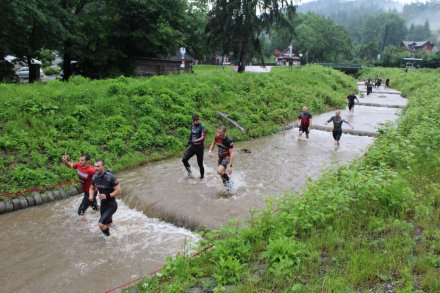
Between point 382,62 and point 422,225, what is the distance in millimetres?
91820

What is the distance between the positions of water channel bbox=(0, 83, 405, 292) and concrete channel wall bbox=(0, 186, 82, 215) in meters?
0.20

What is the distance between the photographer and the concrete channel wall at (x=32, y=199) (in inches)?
387

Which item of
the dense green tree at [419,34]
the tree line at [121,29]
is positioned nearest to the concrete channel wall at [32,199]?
the tree line at [121,29]

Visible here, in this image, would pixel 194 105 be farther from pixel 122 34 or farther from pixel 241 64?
pixel 241 64

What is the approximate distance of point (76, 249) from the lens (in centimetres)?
781

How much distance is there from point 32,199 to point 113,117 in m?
5.61

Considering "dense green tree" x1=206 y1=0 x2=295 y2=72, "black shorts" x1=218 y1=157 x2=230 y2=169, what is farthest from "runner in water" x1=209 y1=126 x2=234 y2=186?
"dense green tree" x1=206 y1=0 x2=295 y2=72

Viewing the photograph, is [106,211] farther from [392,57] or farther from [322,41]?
[322,41]

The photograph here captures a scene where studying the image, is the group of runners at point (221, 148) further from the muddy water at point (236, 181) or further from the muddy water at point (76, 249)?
the muddy water at point (76, 249)

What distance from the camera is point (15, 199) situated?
32.9 feet

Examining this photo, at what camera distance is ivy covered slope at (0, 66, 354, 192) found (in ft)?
38.7

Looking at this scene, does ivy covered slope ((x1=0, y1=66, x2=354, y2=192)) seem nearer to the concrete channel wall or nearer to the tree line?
the concrete channel wall

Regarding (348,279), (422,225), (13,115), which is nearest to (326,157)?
(422,225)

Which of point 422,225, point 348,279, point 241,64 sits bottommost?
point 348,279
